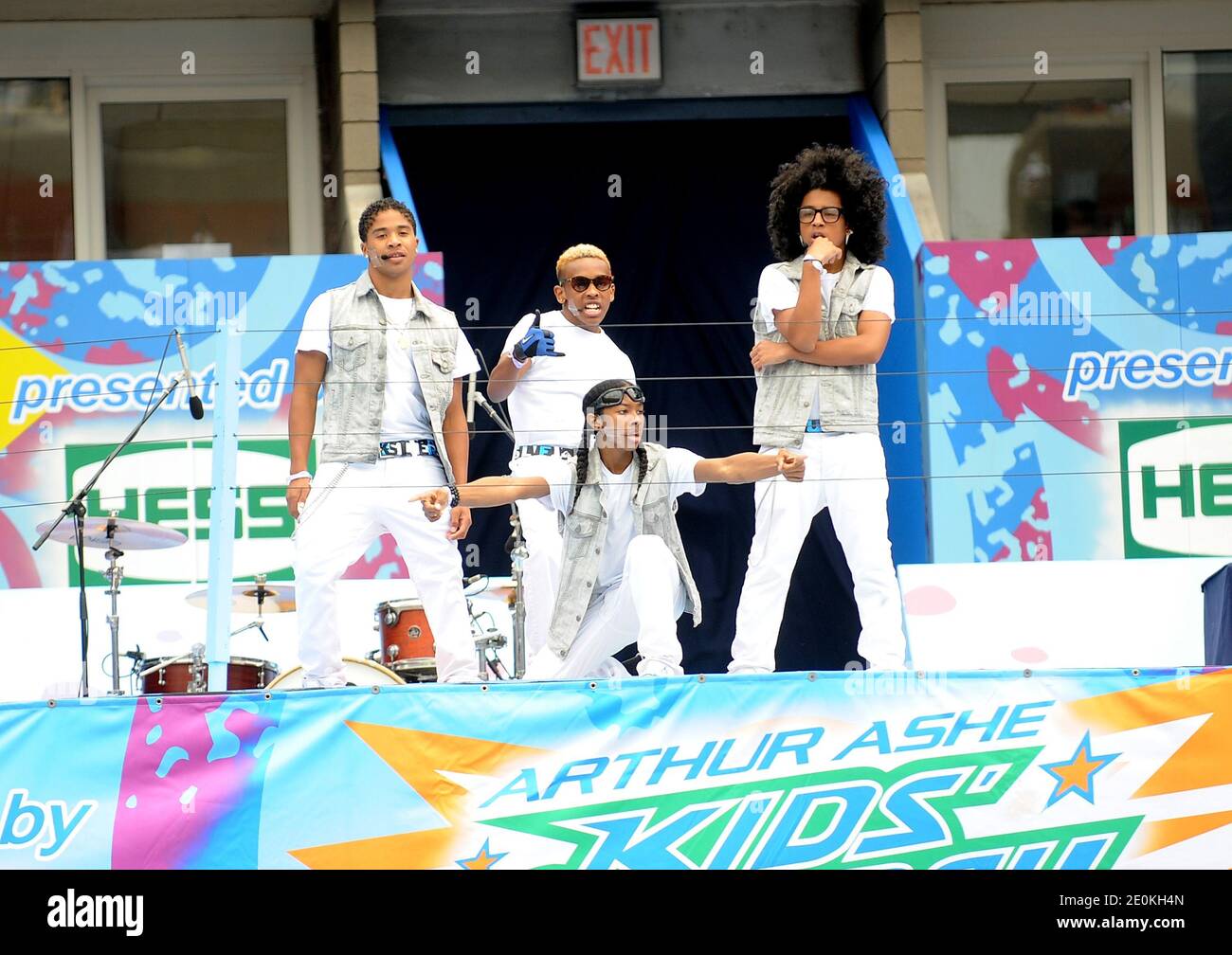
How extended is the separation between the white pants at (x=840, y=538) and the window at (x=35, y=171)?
563 cm

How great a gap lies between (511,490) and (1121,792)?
1.95m

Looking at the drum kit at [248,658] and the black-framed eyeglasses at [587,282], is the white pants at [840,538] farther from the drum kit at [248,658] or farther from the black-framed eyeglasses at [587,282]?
the drum kit at [248,658]

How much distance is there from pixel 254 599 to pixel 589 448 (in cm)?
236

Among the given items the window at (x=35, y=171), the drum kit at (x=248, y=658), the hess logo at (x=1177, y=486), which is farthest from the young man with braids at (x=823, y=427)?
the window at (x=35, y=171)

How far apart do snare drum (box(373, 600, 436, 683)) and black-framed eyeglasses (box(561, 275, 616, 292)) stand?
1547 mm

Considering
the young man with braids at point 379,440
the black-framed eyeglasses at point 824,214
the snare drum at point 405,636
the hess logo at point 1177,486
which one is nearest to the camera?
the young man with braids at point 379,440

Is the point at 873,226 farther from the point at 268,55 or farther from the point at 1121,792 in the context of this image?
the point at 268,55

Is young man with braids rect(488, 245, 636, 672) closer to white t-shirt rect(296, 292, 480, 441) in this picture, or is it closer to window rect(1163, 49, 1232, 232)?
white t-shirt rect(296, 292, 480, 441)

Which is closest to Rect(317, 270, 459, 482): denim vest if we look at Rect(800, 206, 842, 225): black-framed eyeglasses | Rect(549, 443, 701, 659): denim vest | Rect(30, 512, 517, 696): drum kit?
Rect(549, 443, 701, 659): denim vest

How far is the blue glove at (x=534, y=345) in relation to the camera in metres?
6.55

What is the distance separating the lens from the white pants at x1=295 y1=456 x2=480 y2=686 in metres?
6.19

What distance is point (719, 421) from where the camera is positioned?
11.4 meters

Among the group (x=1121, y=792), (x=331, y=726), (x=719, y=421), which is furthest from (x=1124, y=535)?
(x=331, y=726)

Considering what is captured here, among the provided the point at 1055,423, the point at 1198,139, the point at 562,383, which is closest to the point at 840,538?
the point at 562,383
